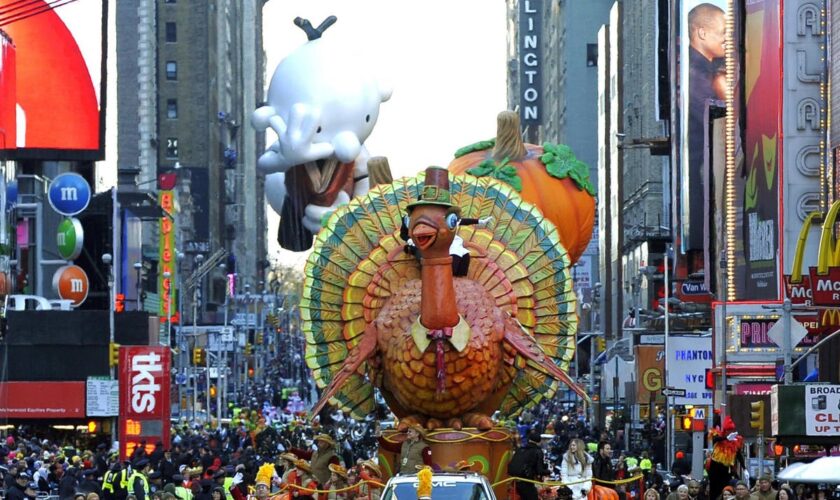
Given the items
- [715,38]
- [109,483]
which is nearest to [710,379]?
[109,483]

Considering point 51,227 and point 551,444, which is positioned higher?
point 51,227

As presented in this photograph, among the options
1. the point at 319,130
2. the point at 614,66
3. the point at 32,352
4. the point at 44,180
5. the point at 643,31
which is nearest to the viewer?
the point at 319,130

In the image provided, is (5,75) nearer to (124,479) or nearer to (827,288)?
(124,479)

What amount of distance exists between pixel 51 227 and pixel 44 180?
10.5 feet

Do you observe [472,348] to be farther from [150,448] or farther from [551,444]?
[551,444]

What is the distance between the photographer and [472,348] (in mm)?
25188

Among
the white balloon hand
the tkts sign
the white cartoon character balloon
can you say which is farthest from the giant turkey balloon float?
the white balloon hand

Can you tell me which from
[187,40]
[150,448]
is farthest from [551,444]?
[187,40]

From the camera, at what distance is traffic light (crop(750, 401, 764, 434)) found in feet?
104

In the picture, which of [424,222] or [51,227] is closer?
[424,222]

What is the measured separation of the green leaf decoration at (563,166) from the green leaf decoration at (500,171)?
592 millimetres

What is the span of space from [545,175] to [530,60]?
138 metres

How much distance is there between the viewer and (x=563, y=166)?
34.8 metres

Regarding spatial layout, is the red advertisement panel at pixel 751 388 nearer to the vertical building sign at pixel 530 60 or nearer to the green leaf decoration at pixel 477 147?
the green leaf decoration at pixel 477 147
